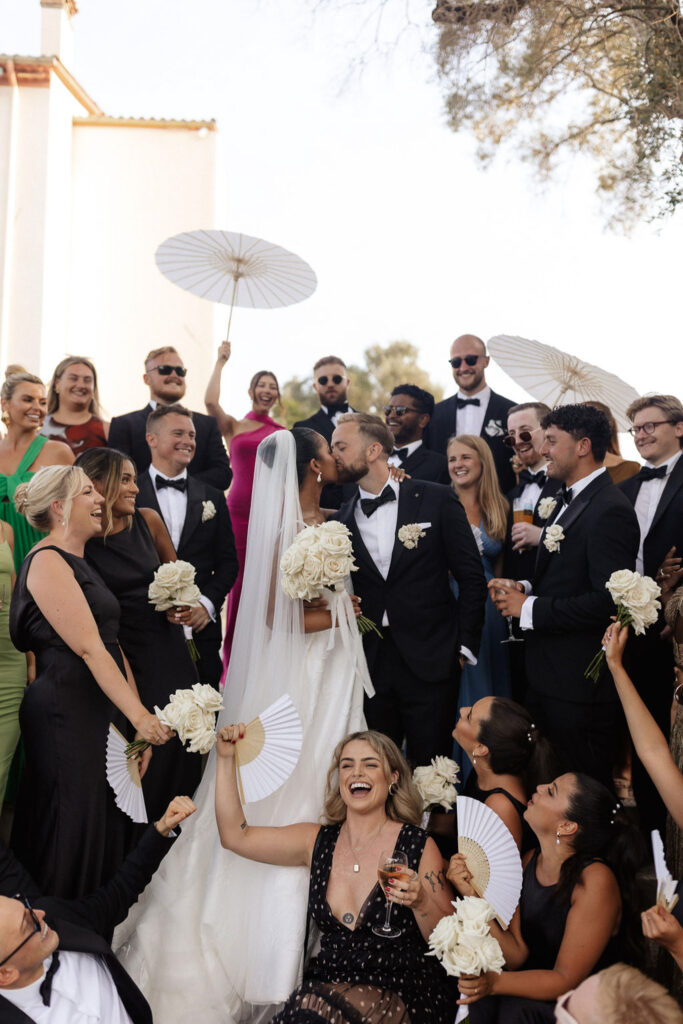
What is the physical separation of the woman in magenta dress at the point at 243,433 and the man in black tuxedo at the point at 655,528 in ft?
8.53

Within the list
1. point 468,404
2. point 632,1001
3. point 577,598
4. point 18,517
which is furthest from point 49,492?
point 468,404

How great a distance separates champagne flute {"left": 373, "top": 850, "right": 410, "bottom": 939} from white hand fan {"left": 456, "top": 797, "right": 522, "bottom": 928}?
0.29 m

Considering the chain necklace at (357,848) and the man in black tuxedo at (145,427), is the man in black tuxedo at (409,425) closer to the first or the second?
the man in black tuxedo at (145,427)

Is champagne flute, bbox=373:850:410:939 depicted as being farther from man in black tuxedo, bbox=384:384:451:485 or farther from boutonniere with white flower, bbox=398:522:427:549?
man in black tuxedo, bbox=384:384:451:485

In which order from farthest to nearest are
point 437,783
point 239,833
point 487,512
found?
1. point 487,512
2. point 437,783
3. point 239,833

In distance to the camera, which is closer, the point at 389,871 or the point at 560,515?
the point at 389,871

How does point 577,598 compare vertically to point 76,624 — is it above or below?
above

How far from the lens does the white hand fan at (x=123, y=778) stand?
13.1 ft

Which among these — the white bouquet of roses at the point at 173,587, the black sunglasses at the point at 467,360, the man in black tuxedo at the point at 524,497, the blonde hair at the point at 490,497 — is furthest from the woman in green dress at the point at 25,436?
the black sunglasses at the point at 467,360

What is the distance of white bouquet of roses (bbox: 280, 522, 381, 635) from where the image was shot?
14.6ft

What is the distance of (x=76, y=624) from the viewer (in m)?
4.10

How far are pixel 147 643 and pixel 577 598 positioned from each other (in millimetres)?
2097

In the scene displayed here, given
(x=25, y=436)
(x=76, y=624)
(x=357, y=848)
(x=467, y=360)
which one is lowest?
(x=357, y=848)

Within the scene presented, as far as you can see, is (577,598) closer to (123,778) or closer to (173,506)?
(123,778)
